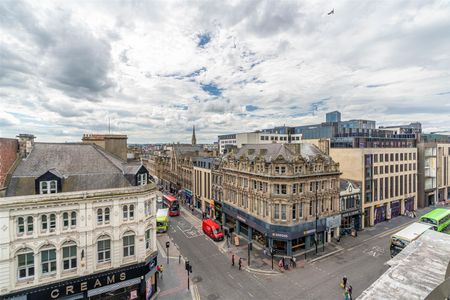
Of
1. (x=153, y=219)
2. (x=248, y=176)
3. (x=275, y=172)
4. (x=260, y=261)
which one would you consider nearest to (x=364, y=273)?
(x=260, y=261)

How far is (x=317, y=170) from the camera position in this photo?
33.3 meters

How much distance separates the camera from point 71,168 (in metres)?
21.9

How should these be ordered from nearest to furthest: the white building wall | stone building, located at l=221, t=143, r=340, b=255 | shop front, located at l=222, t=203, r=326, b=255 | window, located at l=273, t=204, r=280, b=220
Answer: the white building wall, shop front, located at l=222, t=203, r=326, b=255, stone building, located at l=221, t=143, r=340, b=255, window, located at l=273, t=204, r=280, b=220

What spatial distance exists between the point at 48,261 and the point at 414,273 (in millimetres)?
29703

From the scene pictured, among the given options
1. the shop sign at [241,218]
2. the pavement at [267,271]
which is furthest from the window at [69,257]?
A: the shop sign at [241,218]

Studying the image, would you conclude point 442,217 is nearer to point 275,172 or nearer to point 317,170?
point 317,170

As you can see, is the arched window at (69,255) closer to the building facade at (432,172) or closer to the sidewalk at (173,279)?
the sidewalk at (173,279)

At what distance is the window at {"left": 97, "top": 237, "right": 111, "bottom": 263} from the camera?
20.8m

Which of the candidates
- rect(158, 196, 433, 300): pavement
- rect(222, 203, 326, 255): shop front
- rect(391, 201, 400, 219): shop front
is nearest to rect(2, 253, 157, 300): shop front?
rect(158, 196, 433, 300): pavement

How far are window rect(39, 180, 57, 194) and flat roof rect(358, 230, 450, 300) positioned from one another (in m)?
25.1

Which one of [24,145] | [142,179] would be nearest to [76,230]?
[142,179]

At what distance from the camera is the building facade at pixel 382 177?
4094 cm

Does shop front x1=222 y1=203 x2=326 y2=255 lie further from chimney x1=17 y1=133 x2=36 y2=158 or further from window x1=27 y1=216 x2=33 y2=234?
chimney x1=17 y1=133 x2=36 y2=158

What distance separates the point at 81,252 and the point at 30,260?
3672 mm
